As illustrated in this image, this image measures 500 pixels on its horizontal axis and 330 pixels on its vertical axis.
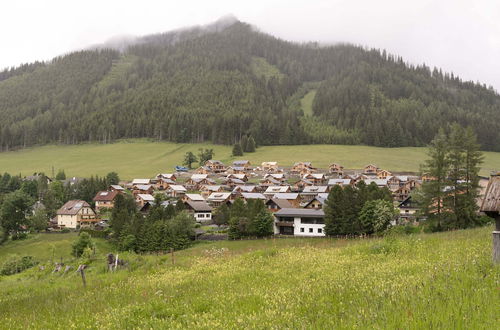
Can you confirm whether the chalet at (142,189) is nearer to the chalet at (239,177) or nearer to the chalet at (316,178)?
the chalet at (239,177)

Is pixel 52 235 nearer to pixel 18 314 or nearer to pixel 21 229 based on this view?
pixel 21 229

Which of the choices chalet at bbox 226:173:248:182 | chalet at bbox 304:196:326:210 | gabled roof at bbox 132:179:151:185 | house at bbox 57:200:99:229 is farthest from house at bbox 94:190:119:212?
chalet at bbox 304:196:326:210

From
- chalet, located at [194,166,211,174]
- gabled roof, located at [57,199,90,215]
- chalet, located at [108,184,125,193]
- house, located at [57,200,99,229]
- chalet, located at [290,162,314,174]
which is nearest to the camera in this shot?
house, located at [57,200,99,229]

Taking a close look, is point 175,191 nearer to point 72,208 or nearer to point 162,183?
point 162,183

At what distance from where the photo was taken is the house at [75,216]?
91750mm

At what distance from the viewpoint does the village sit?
76062 millimetres

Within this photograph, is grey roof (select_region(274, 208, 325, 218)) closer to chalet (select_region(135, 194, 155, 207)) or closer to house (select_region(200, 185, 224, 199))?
chalet (select_region(135, 194, 155, 207))

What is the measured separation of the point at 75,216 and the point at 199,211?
29.6 metres

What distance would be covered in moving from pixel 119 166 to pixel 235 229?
10307cm

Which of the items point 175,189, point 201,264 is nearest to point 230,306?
point 201,264

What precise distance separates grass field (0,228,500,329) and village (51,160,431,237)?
187 ft

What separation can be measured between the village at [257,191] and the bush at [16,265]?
31689mm

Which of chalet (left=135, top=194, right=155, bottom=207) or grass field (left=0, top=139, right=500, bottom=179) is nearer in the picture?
chalet (left=135, top=194, right=155, bottom=207)

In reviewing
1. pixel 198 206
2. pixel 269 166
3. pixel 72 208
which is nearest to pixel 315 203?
pixel 198 206
